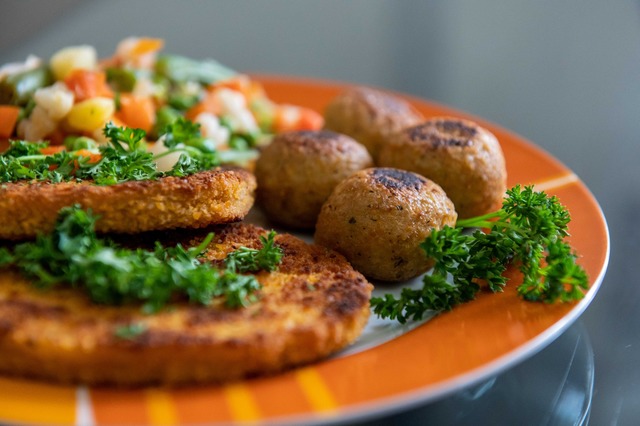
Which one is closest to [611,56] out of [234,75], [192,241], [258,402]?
[234,75]

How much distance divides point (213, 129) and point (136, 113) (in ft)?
1.51

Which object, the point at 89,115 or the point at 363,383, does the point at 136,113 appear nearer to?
the point at 89,115

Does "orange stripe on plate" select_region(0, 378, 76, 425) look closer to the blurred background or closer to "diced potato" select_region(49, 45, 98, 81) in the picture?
"diced potato" select_region(49, 45, 98, 81)

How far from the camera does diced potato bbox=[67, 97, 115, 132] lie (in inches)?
150

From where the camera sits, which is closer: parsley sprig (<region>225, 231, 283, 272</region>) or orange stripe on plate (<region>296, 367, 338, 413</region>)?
orange stripe on plate (<region>296, 367, 338, 413</region>)

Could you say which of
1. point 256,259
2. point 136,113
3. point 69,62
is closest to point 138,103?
point 136,113

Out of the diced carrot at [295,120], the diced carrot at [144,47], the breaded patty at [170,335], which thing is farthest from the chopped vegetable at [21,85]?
the breaded patty at [170,335]

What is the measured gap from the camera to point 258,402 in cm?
220

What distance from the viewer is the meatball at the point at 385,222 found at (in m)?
3.08

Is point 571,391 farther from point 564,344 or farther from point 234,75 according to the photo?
point 234,75

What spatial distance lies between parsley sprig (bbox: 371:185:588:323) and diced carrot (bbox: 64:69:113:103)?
6.90 feet

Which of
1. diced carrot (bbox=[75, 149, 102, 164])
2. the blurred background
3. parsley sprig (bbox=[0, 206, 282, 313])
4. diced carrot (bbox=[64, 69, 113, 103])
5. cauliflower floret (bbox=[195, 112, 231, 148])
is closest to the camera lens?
parsley sprig (bbox=[0, 206, 282, 313])

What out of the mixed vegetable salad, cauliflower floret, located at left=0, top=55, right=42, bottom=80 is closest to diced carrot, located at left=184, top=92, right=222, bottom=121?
the mixed vegetable salad

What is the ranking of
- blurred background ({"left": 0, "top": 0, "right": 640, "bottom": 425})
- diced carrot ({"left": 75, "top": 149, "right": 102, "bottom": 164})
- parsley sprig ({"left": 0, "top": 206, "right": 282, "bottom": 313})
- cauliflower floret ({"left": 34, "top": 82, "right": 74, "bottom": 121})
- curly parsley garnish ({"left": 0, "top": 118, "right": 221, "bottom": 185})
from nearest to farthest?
parsley sprig ({"left": 0, "top": 206, "right": 282, "bottom": 313})
curly parsley garnish ({"left": 0, "top": 118, "right": 221, "bottom": 185})
diced carrot ({"left": 75, "top": 149, "right": 102, "bottom": 164})
cauliflower floret ({"left": 34, "top": 82, "right": 74, "bottom": 121})
blurred background ({"left": 0, "top": 0, "right": 640, "bottom": 425})
